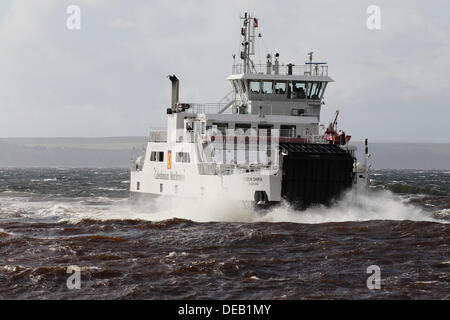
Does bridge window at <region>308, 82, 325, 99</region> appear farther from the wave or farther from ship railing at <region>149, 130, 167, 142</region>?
the wave

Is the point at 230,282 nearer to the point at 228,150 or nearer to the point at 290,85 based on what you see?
the point at 228,150

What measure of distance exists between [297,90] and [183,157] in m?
6.51

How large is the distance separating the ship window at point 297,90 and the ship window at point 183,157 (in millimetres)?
5889

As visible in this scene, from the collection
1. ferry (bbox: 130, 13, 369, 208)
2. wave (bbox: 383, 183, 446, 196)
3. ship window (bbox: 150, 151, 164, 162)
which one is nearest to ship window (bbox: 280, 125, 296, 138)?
ferry (bbox: 130, 13, 369, 208)

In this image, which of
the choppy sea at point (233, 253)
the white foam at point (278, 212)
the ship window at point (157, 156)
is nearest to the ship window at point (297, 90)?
the white foam at point (278, 212)

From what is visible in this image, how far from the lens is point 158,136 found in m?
37.6

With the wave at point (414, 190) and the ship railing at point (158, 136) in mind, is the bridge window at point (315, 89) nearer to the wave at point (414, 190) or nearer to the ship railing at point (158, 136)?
the ship railing at point (158, 136)

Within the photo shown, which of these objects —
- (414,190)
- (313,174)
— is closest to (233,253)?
(313,174)

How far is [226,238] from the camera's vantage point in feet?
77.5

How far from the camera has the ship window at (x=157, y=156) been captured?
36066mm

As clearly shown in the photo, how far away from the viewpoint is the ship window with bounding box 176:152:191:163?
32344 millimetres
